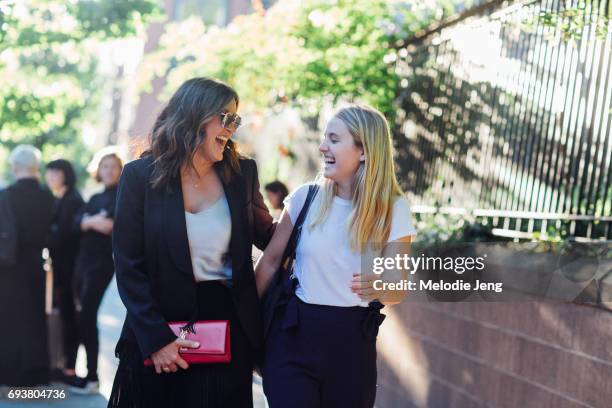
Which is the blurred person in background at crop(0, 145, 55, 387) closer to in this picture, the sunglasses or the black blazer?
the black blazer

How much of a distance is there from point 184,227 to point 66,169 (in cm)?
519

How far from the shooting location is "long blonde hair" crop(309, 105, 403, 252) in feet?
13.7

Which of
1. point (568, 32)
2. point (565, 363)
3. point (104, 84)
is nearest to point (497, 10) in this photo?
point (568, 32)

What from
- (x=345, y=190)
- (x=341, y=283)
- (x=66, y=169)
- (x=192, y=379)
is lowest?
(x=192, y=379)

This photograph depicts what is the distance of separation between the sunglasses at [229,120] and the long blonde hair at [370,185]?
43 cm

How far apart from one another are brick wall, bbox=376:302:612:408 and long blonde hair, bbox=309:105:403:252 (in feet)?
5.22

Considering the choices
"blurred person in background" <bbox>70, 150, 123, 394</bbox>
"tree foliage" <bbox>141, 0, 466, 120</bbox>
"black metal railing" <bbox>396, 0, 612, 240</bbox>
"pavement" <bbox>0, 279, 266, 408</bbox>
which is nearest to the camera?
"black metal railing" <bbox>396, 0, 612, 240</bbox>

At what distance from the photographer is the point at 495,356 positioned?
6.18m

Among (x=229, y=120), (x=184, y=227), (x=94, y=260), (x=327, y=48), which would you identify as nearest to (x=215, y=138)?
(x=229, y=120)

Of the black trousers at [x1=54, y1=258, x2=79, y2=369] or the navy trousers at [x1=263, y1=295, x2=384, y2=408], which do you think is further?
the black trousers at [x1=54, y1=258, x2=79, y2=369]

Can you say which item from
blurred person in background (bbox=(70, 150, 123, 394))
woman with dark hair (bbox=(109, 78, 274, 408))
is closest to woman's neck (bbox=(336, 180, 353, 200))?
woman with dark hair (bbox=(109, 78, 274, 408))

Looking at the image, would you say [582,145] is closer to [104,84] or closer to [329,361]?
A: [329,361]

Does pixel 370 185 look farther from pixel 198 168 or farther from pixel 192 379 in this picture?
pixel 192 379

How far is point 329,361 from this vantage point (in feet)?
13.6
